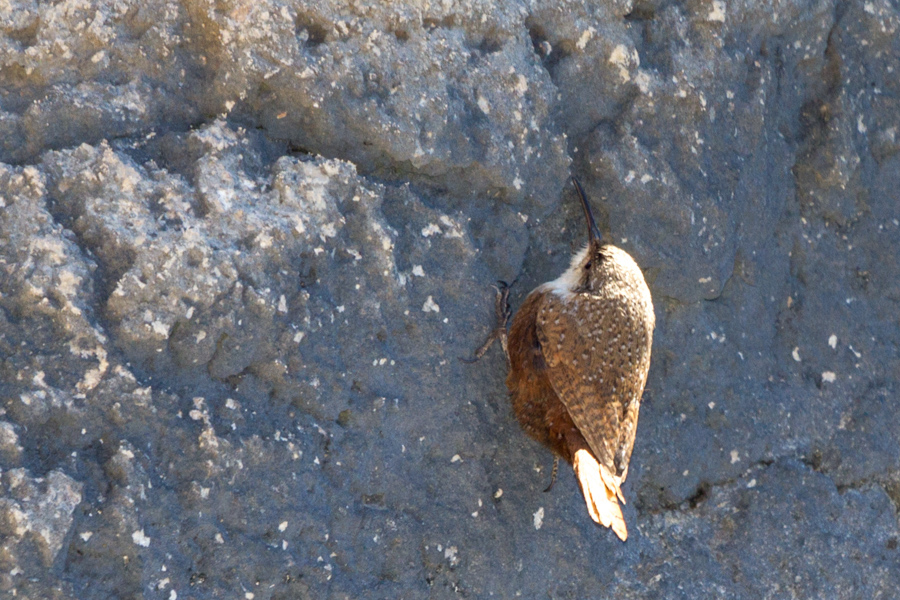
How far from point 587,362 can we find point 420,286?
0.69 metres

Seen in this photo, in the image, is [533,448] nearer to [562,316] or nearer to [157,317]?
[562,316]

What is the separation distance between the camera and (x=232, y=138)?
280 cm

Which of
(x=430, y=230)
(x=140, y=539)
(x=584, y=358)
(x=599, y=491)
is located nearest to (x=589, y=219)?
(x=584, y=358)

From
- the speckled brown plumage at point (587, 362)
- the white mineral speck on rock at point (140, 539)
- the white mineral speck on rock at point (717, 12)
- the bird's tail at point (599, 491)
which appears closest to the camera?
the white mineral speck on rock at point (140, 539)

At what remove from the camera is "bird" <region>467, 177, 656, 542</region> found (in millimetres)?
3223

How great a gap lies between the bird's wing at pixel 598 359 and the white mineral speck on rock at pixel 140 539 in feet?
4.91

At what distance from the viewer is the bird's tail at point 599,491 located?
3.04 metres

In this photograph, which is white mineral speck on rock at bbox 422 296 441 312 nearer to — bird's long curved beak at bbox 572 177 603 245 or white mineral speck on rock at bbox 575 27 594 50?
bird's long curved beak at bbox 572 177 603 245

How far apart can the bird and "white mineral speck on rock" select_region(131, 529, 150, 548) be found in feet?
4.25

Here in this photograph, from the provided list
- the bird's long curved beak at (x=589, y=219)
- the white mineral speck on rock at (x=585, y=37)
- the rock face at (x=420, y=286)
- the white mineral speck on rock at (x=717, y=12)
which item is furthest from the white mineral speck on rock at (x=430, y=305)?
the white mineral speck on rock at (x=717, y=12)

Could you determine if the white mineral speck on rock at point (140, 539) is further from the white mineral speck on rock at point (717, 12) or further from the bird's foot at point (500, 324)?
the white mineral speck on rock at point (717, 12)

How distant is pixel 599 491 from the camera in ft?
10.3

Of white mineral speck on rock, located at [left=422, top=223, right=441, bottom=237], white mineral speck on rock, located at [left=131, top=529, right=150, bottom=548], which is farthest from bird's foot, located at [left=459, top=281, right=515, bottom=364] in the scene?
white mineral speck on rock, located at [left=131, top=529, right=150, bottom=548]

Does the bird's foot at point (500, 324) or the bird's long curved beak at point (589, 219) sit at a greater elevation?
the bird's long curved beak at point (589, 219)
